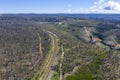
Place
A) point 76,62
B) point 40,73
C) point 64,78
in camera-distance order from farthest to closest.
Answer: point 76,62
point 40,73
point 64,78

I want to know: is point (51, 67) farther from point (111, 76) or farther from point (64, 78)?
point (111, 76)

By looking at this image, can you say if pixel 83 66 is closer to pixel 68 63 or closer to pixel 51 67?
pixel 68 63

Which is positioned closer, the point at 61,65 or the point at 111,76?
the point at 111,76

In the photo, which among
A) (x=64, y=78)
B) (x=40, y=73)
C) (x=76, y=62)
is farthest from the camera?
(x=76, y=62)

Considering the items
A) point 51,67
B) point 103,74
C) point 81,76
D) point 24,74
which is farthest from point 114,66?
point 24,74

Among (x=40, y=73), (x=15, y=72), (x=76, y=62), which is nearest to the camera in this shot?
(x=40, y=73)

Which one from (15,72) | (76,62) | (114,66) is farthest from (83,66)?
(15,72)

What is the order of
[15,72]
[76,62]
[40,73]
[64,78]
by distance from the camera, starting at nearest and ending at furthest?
[64,78]
[40,73]
[15,72]
[76,62]

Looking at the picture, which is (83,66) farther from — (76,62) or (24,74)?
(24,74)

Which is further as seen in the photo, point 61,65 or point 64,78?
point 61,65
